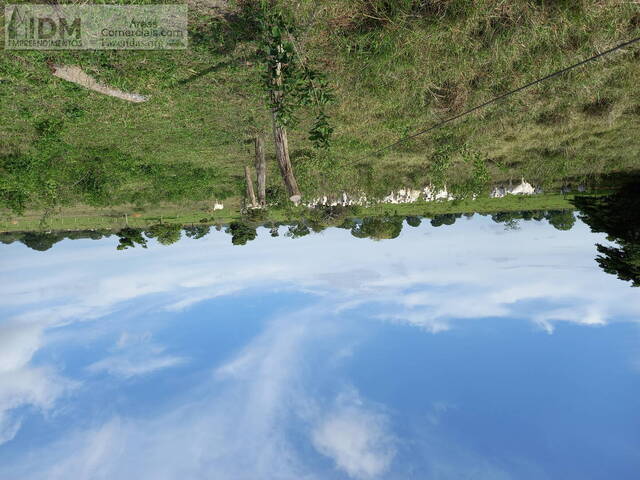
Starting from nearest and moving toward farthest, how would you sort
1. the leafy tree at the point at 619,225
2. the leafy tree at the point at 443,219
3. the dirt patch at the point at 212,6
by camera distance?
the dirt patch at the point at 212,6 < the leafy tree at the point at 619,225 < the leafy tree at the point at 443,219

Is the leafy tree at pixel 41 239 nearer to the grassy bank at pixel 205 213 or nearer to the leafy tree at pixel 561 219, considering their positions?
the grassy bank at pixel 205 213

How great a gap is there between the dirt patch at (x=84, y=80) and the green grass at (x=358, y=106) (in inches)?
10.1

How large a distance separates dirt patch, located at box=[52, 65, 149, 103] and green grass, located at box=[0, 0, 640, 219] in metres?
0.26

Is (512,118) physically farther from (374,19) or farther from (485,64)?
(374,19)

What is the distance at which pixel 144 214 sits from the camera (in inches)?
826

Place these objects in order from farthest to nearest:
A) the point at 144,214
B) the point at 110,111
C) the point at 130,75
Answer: the point at 144,214, the point at 110,111, the point at 130,75

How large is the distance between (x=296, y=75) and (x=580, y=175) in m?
16.2

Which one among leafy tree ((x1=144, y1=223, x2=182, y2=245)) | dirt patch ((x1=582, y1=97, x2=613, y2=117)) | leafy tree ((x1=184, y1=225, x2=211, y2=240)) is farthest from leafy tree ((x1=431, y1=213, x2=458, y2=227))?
leafy tree ((x1=144, y1=223, x2=182, y2=245))

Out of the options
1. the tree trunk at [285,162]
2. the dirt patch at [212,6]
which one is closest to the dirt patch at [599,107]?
the tree trunk at [285,162]

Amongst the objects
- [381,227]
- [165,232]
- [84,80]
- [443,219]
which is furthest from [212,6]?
[443,219]

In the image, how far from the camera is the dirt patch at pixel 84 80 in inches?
320

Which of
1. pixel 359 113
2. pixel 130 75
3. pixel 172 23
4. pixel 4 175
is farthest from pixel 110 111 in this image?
pixel 359 113

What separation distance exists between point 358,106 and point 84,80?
7.54 metres

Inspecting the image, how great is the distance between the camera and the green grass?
24.6ft
